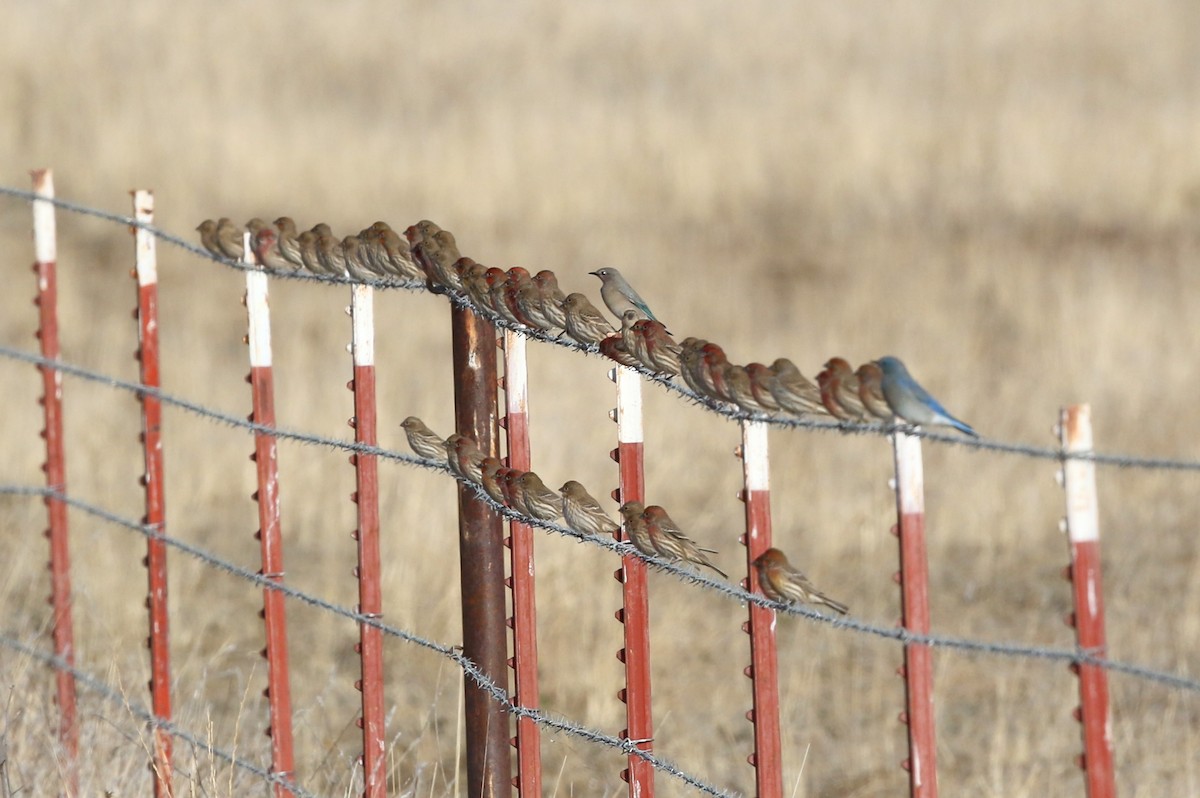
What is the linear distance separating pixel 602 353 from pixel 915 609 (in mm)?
941

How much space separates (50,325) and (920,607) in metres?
3.65

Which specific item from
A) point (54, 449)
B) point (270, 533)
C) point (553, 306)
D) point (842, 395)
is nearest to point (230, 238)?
point (270, 533)

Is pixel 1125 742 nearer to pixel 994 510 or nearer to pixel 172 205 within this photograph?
pixel 994 510

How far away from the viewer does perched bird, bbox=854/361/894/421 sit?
107 inches

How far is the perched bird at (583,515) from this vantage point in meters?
3.53

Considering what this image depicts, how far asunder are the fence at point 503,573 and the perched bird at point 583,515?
0.03 meters

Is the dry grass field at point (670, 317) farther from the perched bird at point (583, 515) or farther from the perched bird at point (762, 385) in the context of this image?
the perched bird at point (762, 385)

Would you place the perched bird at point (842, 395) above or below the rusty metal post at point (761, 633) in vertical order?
above

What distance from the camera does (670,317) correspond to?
15.0 metres

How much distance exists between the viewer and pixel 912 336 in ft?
46.0

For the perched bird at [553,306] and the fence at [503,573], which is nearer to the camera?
the fence at [503,573]

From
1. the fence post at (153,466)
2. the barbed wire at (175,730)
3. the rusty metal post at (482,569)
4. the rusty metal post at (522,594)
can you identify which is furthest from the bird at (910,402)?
the fence post at (153,466)

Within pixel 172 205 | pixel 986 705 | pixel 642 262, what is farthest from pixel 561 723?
pixel 172 205

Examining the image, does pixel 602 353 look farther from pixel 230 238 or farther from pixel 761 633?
pixel 230 238
